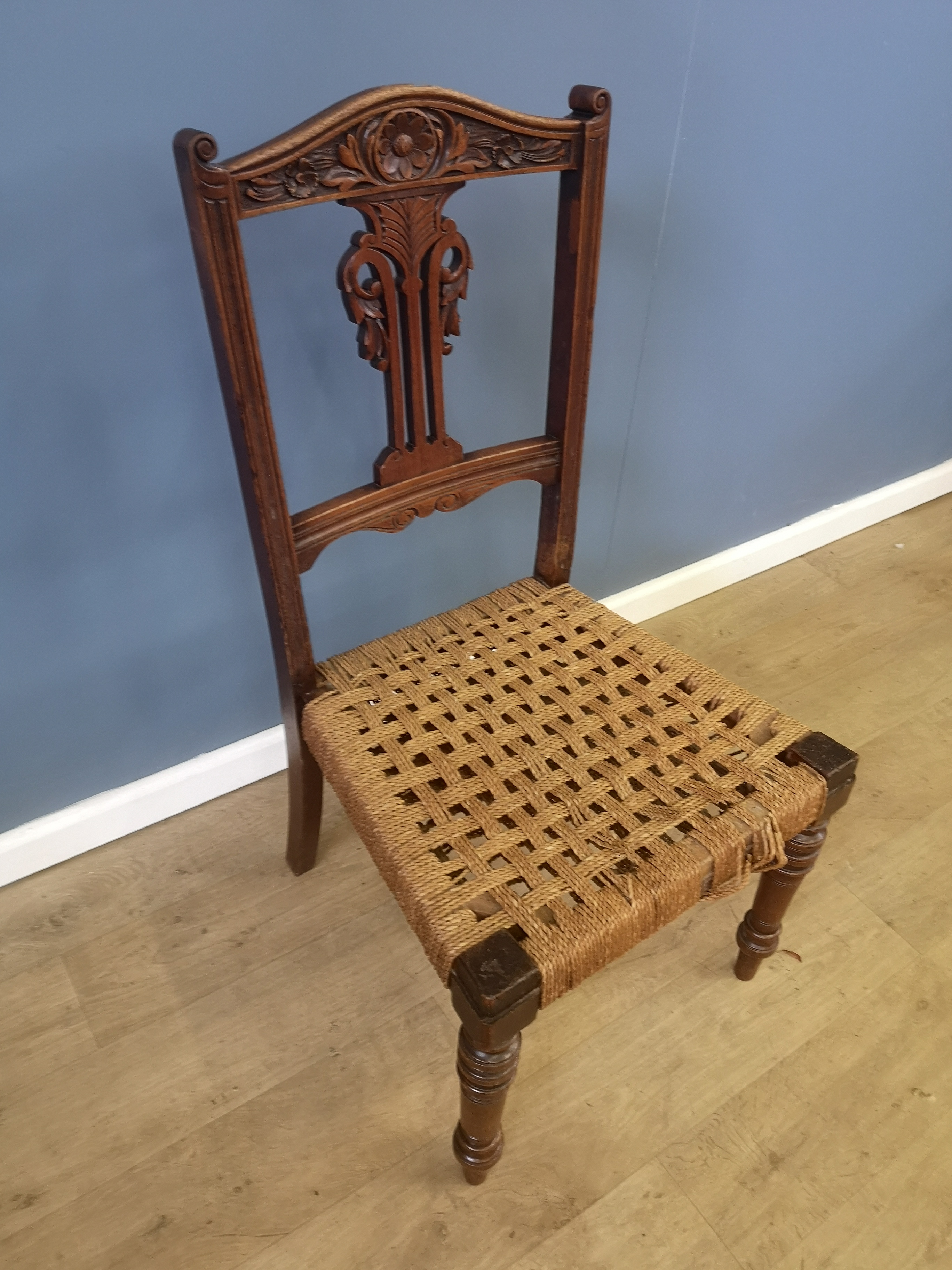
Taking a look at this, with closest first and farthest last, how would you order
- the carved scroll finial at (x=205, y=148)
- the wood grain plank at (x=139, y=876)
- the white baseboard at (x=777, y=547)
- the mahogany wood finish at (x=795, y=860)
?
the carved scroll finial at (x=205, y=148), the mahogany wood finish at (x=795, y=860), the wood grain plank at (x=139, y=876), the white baseboard at (x=777, y=547)

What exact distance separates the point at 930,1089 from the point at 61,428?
133cm

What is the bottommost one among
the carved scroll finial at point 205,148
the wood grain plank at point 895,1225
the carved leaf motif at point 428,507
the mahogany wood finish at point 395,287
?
the wood grain plank at point 895,1225

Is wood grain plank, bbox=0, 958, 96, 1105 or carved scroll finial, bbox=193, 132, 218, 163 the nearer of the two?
carved scroll finial, bbox=193, 132, 218, 163

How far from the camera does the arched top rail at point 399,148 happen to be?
2.35 feet

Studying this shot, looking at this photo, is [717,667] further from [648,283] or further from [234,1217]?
[234,1217]

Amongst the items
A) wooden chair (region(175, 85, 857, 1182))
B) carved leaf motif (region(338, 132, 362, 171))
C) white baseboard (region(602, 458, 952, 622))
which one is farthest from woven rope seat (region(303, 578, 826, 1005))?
white baseboard (region(602, 458, 952, 622))

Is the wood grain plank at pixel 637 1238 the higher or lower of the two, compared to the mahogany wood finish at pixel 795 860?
lower

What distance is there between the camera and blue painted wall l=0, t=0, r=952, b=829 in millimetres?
852

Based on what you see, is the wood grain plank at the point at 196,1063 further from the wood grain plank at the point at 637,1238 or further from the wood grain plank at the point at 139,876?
the wood grain plank at the point at 637,1238

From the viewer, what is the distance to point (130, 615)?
1139 mm

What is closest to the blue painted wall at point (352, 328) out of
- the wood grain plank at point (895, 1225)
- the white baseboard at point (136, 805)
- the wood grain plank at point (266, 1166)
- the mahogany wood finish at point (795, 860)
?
the white baseboard at point (136, 805)

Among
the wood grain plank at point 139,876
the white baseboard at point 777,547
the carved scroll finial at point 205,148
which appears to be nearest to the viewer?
the carved scroll finial at point 205,148

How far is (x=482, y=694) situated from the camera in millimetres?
989

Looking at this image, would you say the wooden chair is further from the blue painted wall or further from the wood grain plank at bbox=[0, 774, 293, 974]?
the wood grain plank at bbox=[0, 774, 293, 974]
